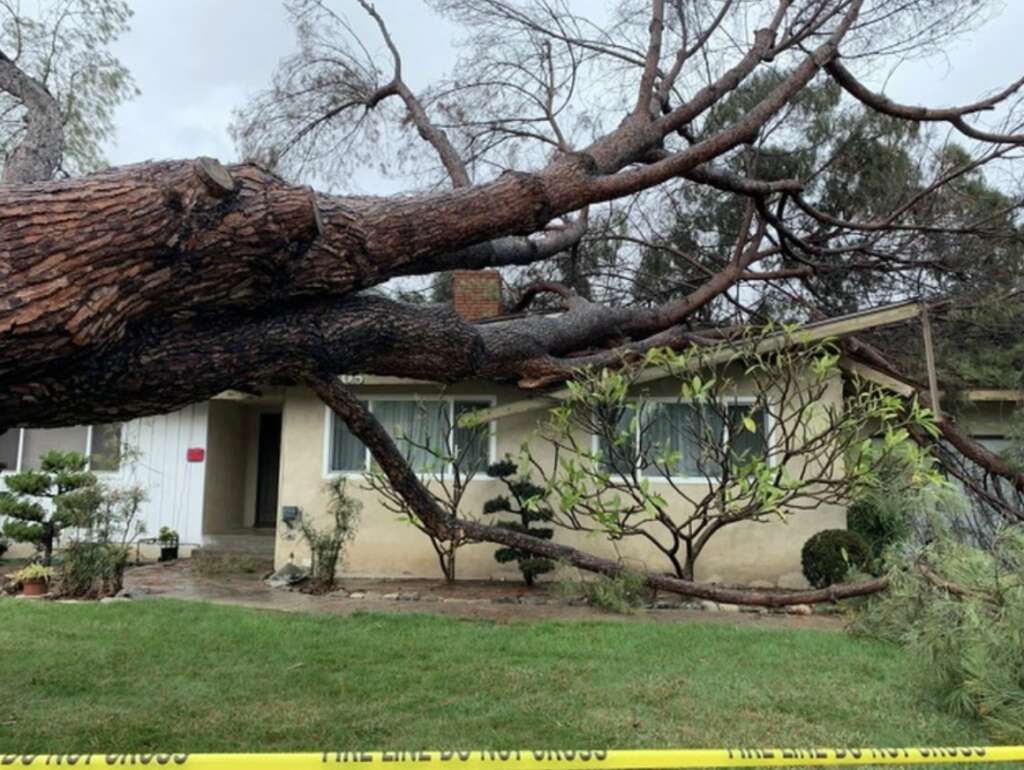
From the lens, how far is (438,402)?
449 inches

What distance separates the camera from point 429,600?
9312 millimetres

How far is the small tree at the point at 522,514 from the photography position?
396 inches

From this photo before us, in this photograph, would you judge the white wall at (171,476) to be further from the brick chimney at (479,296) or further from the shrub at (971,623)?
the shrub at (971,623)

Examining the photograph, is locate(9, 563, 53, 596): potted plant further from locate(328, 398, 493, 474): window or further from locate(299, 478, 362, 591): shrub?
locate(328, 398, 493, 474): window

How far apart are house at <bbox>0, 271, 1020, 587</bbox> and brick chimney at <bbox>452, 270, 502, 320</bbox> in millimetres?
19

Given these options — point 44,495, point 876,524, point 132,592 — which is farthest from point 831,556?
point 44,495

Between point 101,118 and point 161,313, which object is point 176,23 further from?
point 161,313

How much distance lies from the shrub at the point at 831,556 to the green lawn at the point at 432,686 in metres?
2.11

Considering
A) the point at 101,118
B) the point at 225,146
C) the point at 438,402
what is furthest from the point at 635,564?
the point at 101,118

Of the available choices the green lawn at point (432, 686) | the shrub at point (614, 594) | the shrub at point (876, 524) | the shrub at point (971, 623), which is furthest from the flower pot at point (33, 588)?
the shrub at point (876, 524)

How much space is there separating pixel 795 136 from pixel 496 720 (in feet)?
40.1

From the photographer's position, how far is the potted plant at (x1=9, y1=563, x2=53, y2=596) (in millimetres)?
9203

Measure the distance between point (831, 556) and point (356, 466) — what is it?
21.6ft

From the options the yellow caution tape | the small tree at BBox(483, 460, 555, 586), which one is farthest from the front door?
the yellow caution tape
